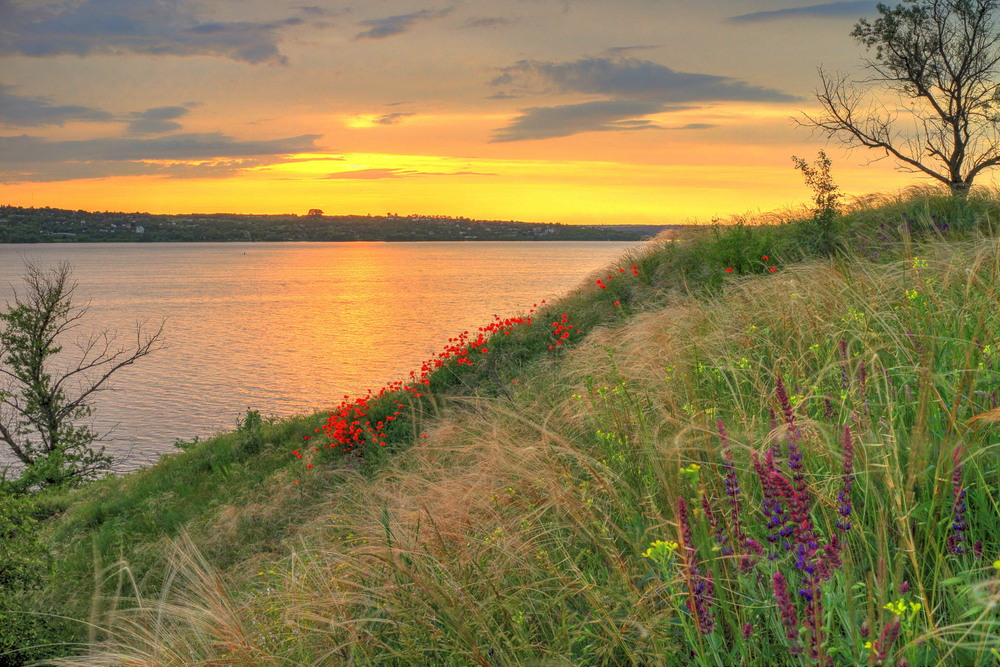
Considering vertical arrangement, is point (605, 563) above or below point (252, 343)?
above

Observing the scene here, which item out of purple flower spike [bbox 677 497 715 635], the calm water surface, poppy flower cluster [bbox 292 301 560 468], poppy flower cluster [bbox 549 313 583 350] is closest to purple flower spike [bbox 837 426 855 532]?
purple flower spike [bbox 677 497 715 635]

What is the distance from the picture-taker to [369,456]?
33.9 ft

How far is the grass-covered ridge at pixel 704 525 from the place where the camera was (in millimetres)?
2115

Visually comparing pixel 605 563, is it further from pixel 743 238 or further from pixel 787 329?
pixel 743 238

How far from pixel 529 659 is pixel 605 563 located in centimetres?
68

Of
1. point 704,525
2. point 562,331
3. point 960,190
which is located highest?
point 960,190

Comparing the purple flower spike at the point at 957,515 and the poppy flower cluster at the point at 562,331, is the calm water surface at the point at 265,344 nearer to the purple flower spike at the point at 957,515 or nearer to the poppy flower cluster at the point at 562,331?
the poppy flower cluster at the point at 562,331

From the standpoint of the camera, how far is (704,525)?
240 cm

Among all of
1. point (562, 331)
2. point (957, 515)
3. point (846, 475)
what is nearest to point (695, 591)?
point (846, 475)

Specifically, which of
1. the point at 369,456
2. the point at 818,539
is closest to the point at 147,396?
the point at 369,456

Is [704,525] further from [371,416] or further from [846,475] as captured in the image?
[371,416]

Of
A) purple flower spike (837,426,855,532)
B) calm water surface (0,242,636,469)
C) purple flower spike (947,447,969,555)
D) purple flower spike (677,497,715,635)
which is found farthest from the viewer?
calm water surface (0,242,636,469)

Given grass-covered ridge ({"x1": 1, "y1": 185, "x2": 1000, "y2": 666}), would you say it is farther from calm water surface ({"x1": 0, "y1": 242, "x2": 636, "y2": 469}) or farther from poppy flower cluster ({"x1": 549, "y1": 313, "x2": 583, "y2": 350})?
calm water surface ({"x1": 0, "y1": 242, "x2": 636, "y2": 469})

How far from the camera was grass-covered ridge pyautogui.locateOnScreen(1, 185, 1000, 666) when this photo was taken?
6.94ft
